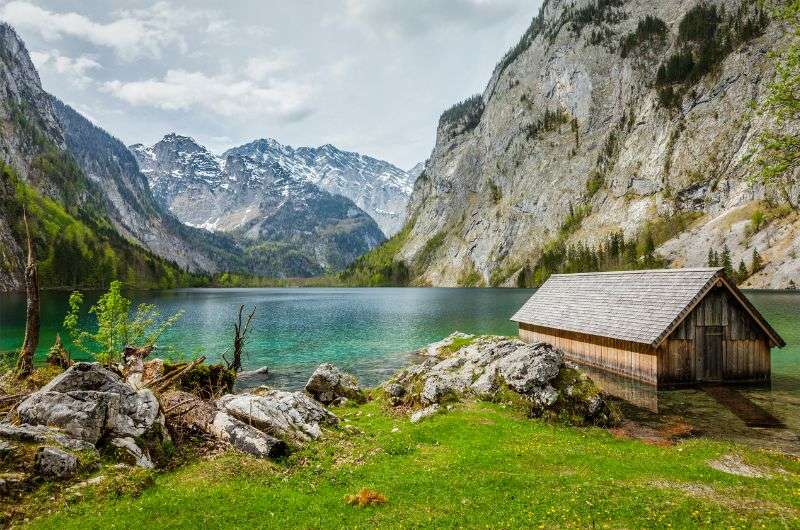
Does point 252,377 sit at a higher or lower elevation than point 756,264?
lower

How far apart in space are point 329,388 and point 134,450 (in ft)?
58.4

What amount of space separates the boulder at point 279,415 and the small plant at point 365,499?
6.31 meters

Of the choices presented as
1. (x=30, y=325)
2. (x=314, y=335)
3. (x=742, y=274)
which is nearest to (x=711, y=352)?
(x=30, y=325)

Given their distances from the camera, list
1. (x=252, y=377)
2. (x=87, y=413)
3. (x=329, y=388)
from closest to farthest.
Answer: (x=87, y=413) < (x=329, y=388) < (x=252, y=377)

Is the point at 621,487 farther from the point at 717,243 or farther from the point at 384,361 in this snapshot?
the point at 717,243

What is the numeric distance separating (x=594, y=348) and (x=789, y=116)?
82.5 ft

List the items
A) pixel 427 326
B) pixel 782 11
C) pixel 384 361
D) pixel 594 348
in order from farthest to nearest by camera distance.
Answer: pixel 427 326
pixel 384 361
pixel 594 348
pixel 782 11

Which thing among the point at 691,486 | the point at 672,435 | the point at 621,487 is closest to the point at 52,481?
the point at 621,487

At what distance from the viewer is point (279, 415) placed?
21.1m

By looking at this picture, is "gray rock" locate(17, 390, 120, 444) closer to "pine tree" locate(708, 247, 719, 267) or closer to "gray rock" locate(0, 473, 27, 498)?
"gray rock" locate(0, 473, 27, 498)

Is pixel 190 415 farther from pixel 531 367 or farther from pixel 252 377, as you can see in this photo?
pixel 252 377

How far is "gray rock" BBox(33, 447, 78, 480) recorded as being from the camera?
13336mm

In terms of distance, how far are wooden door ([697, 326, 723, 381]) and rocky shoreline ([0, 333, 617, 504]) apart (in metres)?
13.3

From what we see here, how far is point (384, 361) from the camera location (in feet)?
174
